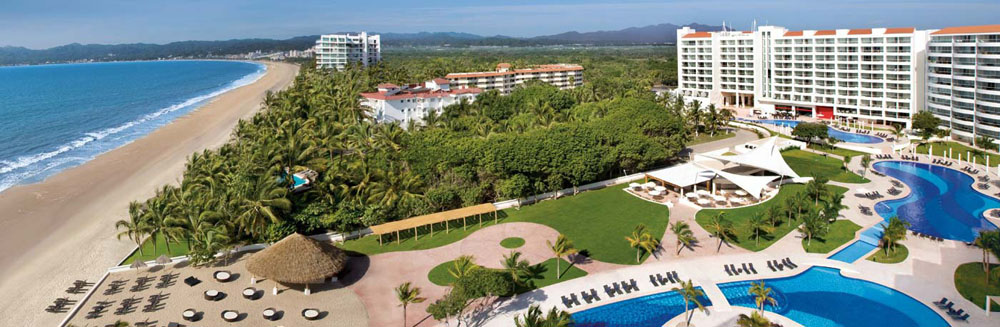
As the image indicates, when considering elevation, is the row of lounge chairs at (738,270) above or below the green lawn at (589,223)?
below

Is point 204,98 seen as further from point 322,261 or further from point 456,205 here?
point 322,261

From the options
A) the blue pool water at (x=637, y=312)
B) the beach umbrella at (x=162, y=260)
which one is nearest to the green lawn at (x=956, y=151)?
the blue pool water at (x=637, y=312)

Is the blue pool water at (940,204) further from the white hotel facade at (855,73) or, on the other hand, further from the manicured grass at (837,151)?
the white hotel facade at (855,73)

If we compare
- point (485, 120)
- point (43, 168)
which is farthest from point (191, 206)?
point (43, 168)

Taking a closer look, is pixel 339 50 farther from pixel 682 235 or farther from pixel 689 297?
pixel 689 297

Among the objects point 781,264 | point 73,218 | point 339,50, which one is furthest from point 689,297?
point 339,50

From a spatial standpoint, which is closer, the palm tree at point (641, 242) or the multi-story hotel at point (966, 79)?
the palm tree at point (641, 242)
